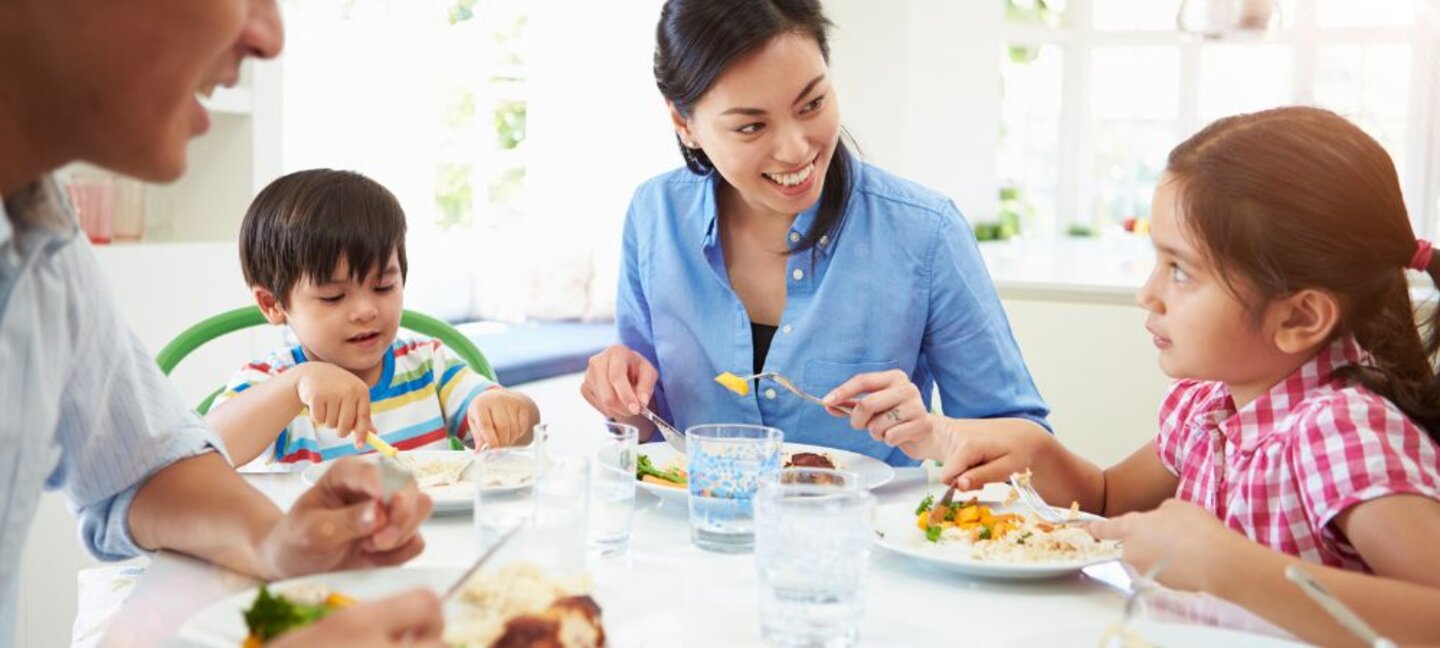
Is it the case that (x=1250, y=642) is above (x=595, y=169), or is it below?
below

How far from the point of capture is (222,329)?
6.84 feet

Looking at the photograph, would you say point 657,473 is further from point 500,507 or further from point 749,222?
point 749,222

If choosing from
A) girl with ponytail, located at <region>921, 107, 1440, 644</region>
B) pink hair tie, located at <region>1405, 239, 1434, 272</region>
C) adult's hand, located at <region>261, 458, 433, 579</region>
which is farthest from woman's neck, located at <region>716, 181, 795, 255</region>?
adult's hand, located at <region>261, 458, 433, 579</region>

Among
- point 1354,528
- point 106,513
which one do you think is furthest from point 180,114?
Answer: point 1354,528

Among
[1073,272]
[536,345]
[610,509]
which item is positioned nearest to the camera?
[610,509]

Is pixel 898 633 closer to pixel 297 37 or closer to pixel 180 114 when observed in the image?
pixel 180 114

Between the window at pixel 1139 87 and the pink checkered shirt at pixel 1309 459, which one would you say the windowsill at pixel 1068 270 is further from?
the pink checkered shirt at pixel 1309 459

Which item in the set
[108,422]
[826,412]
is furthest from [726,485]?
[826,412]

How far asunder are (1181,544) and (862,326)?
0.92m

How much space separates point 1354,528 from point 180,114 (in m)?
1.03

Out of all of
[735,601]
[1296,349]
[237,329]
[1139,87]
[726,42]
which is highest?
[1139,87]

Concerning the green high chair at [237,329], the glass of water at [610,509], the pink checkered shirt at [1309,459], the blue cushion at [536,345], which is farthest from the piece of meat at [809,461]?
the blue cushion at [536,345]

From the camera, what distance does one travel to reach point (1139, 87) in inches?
280

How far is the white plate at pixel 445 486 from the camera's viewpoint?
1431 mm
